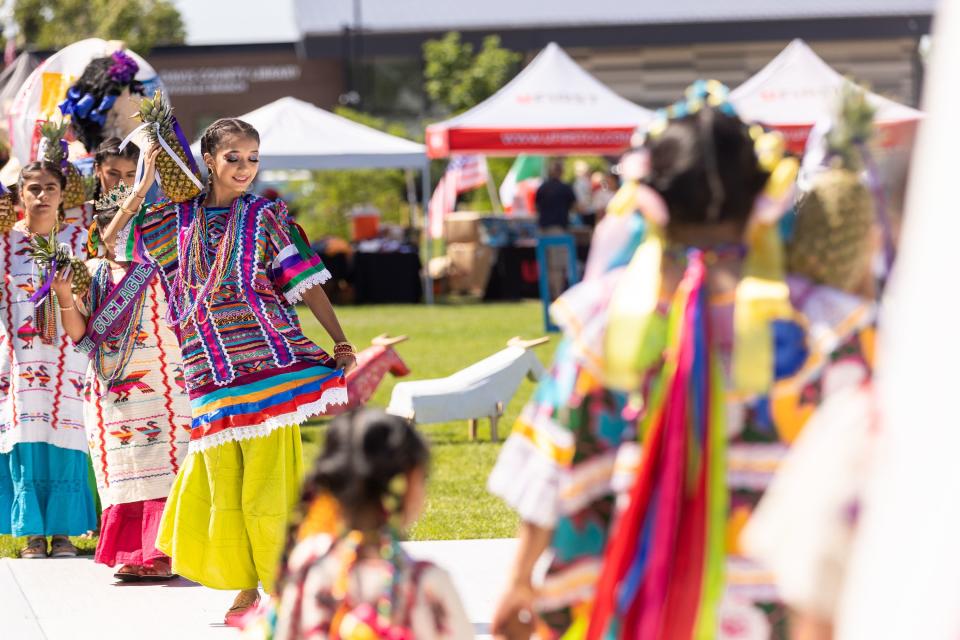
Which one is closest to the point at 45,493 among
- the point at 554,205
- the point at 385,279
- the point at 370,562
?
the point at 370,562

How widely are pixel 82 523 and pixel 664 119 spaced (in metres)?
4.53

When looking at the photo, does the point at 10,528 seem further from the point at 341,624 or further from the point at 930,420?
the point at 930,420

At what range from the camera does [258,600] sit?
6012 mm

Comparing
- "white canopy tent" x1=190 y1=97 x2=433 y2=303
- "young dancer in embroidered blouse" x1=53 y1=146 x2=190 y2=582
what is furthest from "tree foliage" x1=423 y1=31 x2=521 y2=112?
"young dancer in embroidered blouse" x1=53 y1=146 x2=190 y2=582

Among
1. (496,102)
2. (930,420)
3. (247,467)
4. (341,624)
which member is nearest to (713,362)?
(341,624)

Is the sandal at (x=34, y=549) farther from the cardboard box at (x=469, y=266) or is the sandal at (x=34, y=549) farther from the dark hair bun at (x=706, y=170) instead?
the cardboard box at (x=469, y=266)

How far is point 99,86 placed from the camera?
7777mm

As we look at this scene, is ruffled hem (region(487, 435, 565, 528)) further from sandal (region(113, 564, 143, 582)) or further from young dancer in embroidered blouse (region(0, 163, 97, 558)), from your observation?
young dancer in embroidered blouse (region(0, 163, 97, 558))

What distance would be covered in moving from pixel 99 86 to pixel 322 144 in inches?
474

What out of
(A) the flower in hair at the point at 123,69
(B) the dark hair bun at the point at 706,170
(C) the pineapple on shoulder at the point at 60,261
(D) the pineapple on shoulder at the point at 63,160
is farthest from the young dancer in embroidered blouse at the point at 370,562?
(A) the flower in hair at the point at 123,69

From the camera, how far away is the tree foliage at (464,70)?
1468 inches

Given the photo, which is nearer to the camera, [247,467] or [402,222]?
[247,467]

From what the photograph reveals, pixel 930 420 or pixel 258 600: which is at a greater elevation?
pixel 930 420

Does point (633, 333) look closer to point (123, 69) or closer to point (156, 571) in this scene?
point (156, 571)
